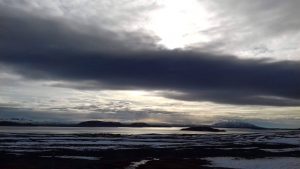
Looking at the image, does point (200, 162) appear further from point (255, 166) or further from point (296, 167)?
point (296, 167)

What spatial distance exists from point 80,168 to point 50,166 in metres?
3.40

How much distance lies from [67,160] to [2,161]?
630cm

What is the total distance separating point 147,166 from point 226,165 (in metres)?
7.98

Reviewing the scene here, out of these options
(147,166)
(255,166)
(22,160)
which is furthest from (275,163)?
Answer: (22,160)

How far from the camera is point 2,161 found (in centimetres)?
4175

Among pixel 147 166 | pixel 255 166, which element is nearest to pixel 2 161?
pixel 147 166

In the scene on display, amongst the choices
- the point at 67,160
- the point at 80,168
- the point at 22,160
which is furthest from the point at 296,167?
the point at 22,160

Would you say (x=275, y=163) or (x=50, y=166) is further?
(x=275, y=163)

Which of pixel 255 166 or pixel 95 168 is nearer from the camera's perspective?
pixel 95 168

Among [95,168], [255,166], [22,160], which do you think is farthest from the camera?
[22,160]

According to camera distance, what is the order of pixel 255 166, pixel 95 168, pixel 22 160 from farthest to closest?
1. pixel 22 160
2. pixel 255 166
3. pixel 95 168

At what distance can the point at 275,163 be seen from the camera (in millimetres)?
42156

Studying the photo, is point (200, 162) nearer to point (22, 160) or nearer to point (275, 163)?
point (275, 163)

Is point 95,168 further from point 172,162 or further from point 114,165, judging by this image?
point 172,162
